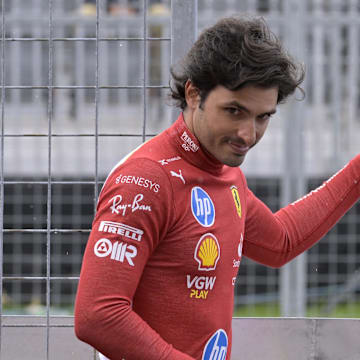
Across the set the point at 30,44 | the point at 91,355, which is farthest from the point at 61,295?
the point at 91,355

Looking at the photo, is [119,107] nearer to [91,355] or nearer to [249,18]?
[91,355]

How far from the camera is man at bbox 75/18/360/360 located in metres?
1.81

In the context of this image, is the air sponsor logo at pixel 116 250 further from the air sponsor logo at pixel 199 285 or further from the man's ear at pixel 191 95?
the man's ear at pixel 191 95

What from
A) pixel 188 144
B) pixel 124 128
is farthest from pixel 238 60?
pixel 124 128

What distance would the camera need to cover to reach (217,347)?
2.04m

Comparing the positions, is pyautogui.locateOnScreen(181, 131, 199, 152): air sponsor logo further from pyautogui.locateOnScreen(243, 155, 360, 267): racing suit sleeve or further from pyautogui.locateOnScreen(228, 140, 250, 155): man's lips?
pyautogui.locateOnScreen(243, 155, 360, 267): racing suit sleeve

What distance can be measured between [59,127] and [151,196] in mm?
5084

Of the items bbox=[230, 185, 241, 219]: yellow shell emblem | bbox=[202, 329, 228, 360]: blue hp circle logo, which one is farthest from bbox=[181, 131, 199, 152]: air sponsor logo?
bbox=[202, 329, 228, 360]: blue hp circle logo

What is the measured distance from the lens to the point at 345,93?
6703 mm

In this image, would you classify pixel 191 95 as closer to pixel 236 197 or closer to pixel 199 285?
pixel 236 197

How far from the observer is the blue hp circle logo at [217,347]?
2.01m

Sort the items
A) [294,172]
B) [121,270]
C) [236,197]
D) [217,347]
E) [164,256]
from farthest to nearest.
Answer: [294,172] < [236,197] < [217,347] < [164,256] < [121,270]

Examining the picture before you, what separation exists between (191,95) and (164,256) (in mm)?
390

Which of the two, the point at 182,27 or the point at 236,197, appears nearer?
the point at 236,197
